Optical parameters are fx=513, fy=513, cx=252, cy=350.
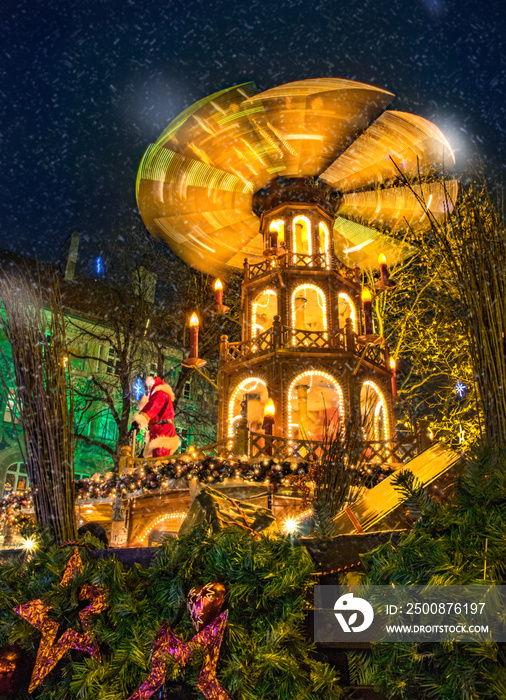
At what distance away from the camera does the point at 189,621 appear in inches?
81.0

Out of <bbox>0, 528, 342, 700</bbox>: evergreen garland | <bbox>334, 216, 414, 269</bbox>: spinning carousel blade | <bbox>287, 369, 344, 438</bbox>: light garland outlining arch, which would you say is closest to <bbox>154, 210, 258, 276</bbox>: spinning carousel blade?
<bbox>334, 216, 414, 269</bbox>: spinning carousel blade

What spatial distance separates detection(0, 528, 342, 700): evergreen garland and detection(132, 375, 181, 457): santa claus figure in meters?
7.05

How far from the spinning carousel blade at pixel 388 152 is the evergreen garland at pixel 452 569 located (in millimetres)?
8887

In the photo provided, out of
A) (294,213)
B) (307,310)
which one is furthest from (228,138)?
(307,310)

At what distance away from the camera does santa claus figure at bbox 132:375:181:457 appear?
9508mm

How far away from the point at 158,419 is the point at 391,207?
720 cm

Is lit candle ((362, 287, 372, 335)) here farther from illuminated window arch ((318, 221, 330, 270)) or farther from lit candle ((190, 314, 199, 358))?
illuminated window arch ((318, 221, 330, 270))

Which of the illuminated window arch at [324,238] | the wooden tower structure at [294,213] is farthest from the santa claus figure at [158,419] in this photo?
the illuminated window arch at [324,238]

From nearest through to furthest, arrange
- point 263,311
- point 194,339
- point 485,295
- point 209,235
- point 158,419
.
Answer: point 485,295
point 194,339
point 158,419
point 209,235
point 263,311

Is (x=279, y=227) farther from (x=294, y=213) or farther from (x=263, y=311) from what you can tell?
(x=263, y=311)

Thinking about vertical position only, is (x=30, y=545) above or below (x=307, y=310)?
below

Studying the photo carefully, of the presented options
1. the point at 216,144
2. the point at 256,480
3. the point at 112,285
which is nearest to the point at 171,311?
the point at 112,285

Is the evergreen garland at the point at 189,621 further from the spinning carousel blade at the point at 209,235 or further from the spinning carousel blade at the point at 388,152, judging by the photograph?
the spinning carousel blade at the point at 209,235

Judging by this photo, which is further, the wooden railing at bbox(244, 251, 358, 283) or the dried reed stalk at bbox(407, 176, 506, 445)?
the wooden railing at bbox(244, 251, 358, 283)
